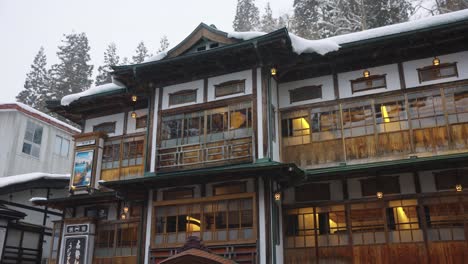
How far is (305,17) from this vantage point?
4453 cm

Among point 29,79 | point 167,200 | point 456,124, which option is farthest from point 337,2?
point 29,79

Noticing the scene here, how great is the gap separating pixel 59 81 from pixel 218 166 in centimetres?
4157

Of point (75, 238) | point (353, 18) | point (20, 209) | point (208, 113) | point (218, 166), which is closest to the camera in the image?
point (218, 166)

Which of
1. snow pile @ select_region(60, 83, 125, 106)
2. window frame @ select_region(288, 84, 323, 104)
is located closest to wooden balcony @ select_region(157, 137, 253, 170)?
window frame @ select_region(288, 84, 323, 104)

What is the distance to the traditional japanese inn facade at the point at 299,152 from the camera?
16672 mm

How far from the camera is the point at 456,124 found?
16969 millimetres

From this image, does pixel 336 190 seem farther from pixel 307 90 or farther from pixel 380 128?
pixel 307 90

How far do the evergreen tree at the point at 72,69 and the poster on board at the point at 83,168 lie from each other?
31761 mm

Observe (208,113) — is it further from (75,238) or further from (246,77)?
(75,238)

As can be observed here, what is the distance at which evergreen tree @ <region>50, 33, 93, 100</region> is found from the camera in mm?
53050

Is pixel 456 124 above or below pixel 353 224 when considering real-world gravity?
above

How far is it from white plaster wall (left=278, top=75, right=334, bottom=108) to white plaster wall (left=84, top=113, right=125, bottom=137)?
8.47 metres

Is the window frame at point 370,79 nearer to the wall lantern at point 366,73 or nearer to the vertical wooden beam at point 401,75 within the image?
the wall lantern at point 366,73

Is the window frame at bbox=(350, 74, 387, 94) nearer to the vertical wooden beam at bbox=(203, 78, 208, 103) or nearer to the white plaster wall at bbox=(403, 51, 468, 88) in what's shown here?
the white plaster wall at bbox=(403, 51, 468, 88)
